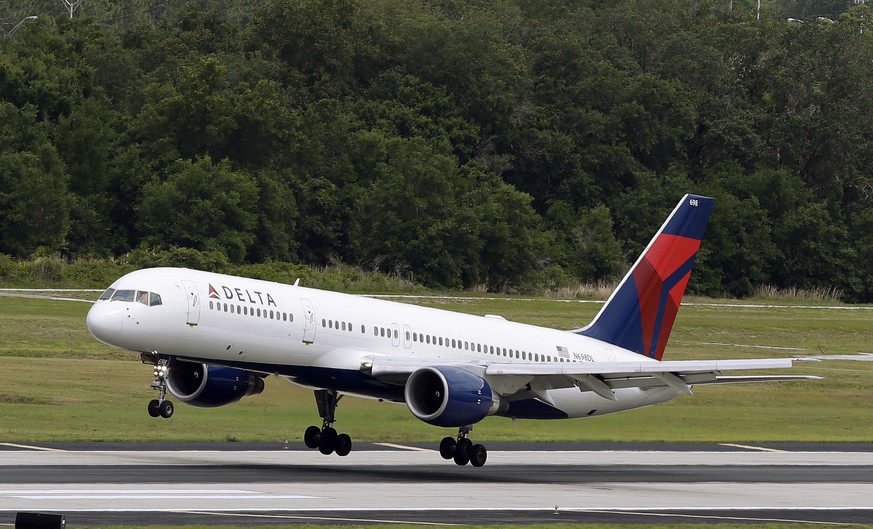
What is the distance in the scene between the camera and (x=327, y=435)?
3709 centimetres

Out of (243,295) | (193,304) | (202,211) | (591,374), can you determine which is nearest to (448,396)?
(591,374)

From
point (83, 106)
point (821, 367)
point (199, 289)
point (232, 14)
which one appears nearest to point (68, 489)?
point (199, 289)

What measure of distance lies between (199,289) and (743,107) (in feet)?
289

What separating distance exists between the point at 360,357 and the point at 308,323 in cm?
154

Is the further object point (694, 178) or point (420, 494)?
Answer: point (694, 178)

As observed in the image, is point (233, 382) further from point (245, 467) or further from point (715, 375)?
point (715, 375)

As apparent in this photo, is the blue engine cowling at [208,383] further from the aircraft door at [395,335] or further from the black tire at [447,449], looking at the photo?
the black tire at [447,449]

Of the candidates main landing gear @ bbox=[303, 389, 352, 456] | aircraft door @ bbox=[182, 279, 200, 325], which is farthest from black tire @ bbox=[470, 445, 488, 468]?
aircraft door @ bbox=[182, 279, 200, 325]

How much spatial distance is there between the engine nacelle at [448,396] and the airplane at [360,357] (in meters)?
0.03

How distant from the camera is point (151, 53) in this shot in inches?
4439

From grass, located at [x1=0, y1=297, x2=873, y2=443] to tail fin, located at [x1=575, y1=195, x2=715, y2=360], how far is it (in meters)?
2.50

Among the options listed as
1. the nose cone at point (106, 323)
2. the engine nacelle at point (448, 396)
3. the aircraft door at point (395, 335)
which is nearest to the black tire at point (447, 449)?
the engine nacelle at point (448, 396)

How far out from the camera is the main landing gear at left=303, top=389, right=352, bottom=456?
36938 millimetres

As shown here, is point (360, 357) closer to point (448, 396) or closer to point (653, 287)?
point (448, 396)
